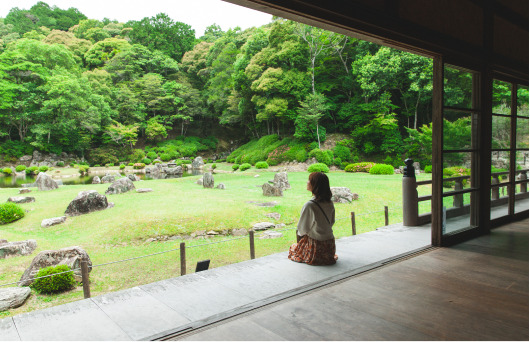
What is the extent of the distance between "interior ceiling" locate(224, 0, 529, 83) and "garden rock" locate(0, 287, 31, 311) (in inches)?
183

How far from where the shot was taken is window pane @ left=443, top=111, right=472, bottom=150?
135 inches

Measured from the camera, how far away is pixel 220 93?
28.0 metres

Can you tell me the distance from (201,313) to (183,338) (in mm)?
322

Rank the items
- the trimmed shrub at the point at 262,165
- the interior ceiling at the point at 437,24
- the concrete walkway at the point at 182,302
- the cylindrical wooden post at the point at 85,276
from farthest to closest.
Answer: the trimmed shrub at the point at 262,165, the cylindrical wooden post at the point at 85,276, the interior ceiling at the point at 437,24, the concrete walkway at the point at 182,302

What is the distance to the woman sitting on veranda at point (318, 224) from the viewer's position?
9.60 feet

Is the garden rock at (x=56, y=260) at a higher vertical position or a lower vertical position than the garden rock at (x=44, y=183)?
lower

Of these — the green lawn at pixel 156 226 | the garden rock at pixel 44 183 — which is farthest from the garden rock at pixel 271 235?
the garden rock at pixel 44 183

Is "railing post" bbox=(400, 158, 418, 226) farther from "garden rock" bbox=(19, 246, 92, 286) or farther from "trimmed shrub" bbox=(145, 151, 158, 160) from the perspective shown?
"trimmed shrub" bbox=(145, 151, 158, 160)

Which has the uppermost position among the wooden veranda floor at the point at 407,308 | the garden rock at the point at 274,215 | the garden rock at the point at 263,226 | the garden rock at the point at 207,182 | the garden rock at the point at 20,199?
the garden rock at the point at 207,182

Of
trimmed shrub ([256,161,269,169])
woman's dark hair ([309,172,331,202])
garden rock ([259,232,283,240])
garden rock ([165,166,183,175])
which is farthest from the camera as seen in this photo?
garden rock ([165,166,183,175])

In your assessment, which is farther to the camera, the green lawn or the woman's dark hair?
the green lawn

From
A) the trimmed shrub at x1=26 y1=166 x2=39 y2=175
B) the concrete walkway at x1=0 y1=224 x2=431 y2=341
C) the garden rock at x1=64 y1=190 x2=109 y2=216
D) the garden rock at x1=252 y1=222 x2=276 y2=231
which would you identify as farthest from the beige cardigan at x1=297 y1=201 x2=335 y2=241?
the trimmed shrub at x1=26 y1=166 x2=39 y2=175

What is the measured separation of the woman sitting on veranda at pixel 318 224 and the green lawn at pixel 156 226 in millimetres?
1448

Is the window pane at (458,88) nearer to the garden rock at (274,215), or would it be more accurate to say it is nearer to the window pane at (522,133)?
the window pane at (522,133)
